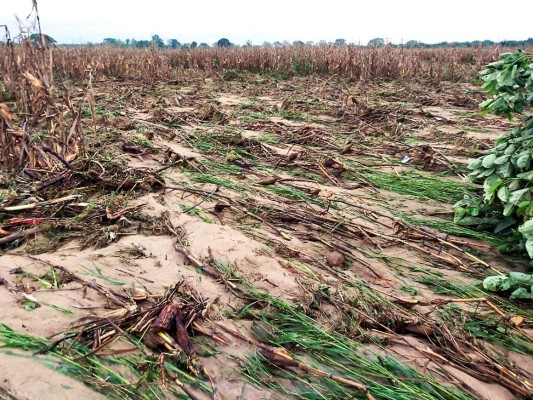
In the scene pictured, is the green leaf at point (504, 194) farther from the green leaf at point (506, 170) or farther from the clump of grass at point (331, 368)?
the clump of grass at point (331, 368)

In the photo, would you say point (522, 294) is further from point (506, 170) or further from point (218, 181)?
point (218, 181)

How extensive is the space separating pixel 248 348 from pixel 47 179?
2.72 m

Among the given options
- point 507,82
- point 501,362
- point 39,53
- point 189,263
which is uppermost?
point 39,53

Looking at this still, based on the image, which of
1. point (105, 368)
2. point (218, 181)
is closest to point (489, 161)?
point (218, 181)

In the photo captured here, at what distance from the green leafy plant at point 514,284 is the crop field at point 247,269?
0.08 m

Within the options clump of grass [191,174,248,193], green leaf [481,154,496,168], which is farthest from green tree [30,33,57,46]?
green leaf [481,154,496,168]

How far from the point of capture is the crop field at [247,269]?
5.72 ft

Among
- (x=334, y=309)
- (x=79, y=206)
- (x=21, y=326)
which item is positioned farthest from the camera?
(x=79, y=206)

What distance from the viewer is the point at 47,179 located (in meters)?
3.61

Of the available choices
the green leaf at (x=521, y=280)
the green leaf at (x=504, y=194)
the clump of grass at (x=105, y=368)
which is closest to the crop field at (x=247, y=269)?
the clump of grass at (x=105, y=368)

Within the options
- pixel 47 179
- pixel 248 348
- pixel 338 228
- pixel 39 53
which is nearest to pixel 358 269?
pixel 338 228

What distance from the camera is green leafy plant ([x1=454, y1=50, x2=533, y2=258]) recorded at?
2.76 meters

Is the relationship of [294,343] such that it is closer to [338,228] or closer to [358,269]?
[358,269]

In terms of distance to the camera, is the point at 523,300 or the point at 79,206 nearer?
the point at 523,300
